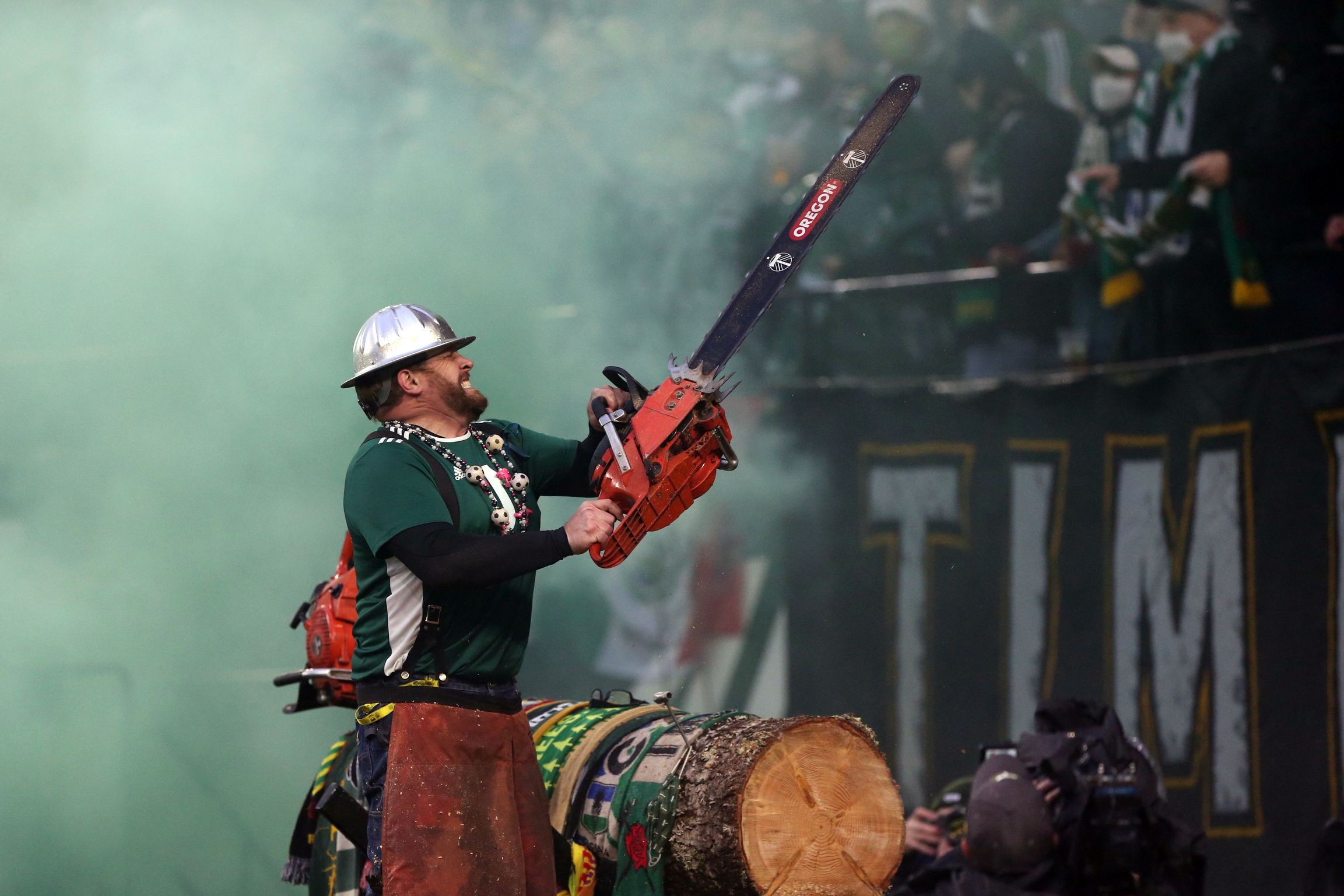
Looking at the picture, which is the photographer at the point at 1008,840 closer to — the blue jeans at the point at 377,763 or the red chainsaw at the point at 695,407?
the red chainsaw at the point at 695,407

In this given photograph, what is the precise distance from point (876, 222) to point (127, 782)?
5.07m

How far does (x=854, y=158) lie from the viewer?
3420 mm

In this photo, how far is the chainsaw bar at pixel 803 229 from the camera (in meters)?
3.28

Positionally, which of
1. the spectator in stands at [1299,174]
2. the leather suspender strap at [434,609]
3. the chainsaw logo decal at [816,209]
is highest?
the spectator in stands at [1299,174]

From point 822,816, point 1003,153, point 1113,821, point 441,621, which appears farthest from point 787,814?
point 1003,153

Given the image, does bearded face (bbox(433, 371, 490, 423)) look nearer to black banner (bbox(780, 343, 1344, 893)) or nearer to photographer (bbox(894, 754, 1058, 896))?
photographer (bbox(894, 754, 1058, 896))

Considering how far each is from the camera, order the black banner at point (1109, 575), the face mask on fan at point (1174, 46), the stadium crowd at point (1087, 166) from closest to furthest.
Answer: the black banner at point (1109, 575) → the stadium crowd at point (1087, 166) → the face mask on fan at point (1174, 46)

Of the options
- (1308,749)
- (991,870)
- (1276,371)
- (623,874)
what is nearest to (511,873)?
(623,874)

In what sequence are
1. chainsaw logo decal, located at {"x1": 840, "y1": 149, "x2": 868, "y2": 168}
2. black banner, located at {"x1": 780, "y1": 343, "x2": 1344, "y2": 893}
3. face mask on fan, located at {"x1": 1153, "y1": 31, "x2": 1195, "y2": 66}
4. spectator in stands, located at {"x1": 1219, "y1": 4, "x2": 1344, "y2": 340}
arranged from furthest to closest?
face mask on fan, located at {"x1": 1153, "y1": 31, "x2": 1195, "y2": 66} < spectator in stands, located at {"x1": 1219, "y1": 4, "x2": 1344, "y2": 340} < black banner, located at {"x1": 780, "y1": 343, "x2": 1344, "y2": 893} < chainsaw logo decal, located at {"x1": 840, "y1": 149, "x2": 868, "y2": 168}

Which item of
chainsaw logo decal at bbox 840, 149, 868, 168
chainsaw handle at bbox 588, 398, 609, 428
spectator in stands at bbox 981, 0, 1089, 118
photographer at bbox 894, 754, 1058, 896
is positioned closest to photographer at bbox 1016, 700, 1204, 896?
photographer at bbox 894, 754, 1058, 896

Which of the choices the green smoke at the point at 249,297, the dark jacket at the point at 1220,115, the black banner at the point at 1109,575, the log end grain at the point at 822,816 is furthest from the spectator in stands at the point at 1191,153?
the log end grain at the point at 822,816

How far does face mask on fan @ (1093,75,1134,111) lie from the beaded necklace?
4.88 metres

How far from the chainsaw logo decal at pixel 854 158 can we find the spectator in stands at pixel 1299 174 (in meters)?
3.56

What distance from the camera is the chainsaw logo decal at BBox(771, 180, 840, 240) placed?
3.39 meters
